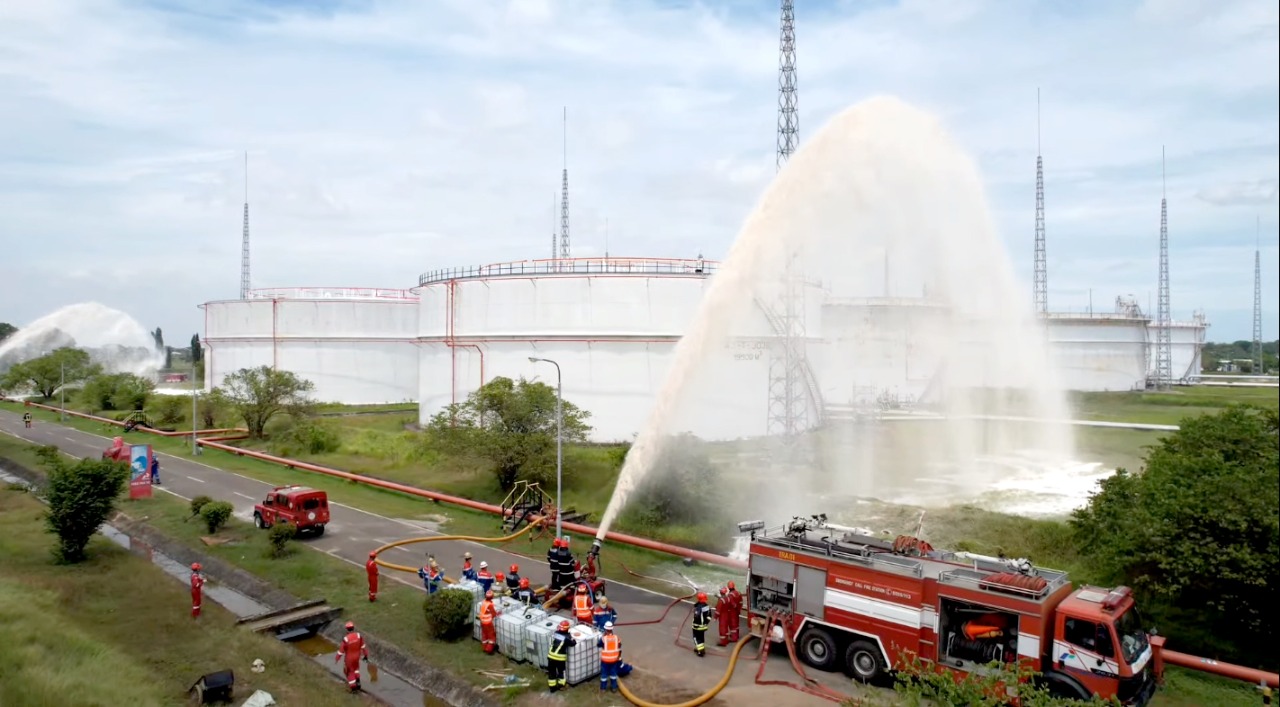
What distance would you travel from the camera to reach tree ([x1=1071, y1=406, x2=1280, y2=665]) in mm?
14789

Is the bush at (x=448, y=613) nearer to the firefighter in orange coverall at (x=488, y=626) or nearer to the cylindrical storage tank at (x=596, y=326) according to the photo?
the firefighter in orange coverall at (x=488, y=626)

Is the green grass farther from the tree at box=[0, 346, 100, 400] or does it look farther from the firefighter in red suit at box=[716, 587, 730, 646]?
the tree at box=[0, 346, 100, 400]

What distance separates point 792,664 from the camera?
14.6 metres

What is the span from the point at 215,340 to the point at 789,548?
76228 millimetres

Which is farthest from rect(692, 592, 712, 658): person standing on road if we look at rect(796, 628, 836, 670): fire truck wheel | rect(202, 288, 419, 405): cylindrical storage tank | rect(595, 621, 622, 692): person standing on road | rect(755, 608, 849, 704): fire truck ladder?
rect(202, 288, 419, 405): cylindrical storage tank

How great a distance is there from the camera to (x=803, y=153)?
2133 cm

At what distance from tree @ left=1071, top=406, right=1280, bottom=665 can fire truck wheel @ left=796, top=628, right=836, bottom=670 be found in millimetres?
7047

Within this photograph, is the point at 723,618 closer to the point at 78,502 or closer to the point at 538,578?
the point at 538,578

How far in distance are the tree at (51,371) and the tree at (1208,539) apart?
84521 millimetres

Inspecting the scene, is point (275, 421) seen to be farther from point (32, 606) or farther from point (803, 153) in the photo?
point (803, 153)

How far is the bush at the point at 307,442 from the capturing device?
42.0 metres

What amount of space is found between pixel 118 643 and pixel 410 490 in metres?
15.4

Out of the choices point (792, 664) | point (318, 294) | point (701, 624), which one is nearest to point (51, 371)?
point (318, 294)

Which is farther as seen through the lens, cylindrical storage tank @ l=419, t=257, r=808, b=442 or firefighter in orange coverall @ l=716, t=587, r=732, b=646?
cylindrical storage tank @ l=419, t=257, r=808, b=442
